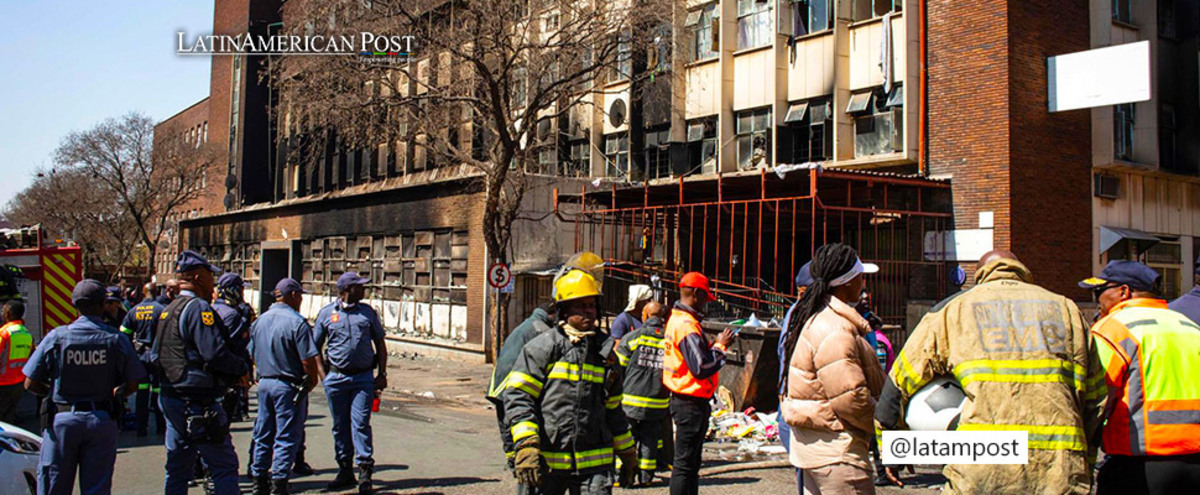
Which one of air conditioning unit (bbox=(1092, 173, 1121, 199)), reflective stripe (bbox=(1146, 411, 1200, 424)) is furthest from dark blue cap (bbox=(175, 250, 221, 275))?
air conditioning unit (bbox=(1092, 173, 1121, 199))

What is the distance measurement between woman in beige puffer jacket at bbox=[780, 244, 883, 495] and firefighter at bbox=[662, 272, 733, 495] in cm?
176

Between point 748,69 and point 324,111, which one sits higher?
point 748,69

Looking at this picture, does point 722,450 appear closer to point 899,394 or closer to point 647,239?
point 899,394

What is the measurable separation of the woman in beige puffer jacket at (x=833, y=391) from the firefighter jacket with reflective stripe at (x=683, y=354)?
1.98m

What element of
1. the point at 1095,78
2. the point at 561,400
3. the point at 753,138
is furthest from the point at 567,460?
the point at 753,138

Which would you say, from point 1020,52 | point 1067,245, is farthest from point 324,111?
point 1067,245

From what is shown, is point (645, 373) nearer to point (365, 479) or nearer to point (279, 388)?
point (365, 479)

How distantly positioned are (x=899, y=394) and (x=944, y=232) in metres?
14.8

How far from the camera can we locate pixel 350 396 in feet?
26.7

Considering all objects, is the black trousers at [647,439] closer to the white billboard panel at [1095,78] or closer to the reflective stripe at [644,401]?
the reflective stripe at [644,401]

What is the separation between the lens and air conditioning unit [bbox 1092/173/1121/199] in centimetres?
1875

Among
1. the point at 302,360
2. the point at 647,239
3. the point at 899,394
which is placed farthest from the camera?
the point at 647,239

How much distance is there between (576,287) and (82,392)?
3733 millimetres

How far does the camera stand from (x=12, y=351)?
8.23 metres
